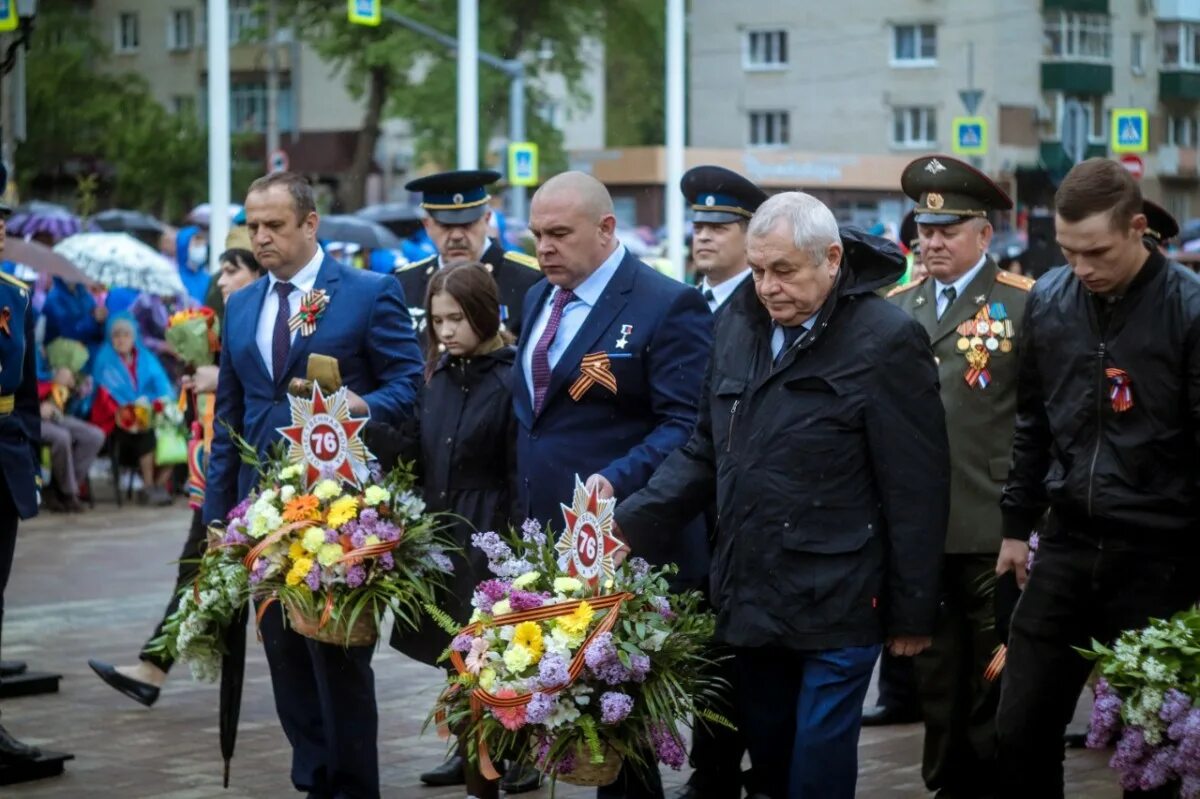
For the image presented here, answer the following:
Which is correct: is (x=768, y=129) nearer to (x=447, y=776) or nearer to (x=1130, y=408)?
(x=447, y=776)

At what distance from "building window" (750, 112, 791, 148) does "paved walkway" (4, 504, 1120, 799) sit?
61243mm

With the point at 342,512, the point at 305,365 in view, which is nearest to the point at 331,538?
the point at 342,512

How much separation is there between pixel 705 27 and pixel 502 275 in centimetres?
6618

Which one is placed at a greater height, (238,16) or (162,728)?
(238,16)

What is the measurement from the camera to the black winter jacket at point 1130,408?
569cm

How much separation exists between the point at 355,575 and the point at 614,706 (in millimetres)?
1404

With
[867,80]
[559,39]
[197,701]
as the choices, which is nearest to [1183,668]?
[197,701]

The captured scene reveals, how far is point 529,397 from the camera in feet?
22.1

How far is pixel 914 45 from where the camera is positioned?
69.2 m

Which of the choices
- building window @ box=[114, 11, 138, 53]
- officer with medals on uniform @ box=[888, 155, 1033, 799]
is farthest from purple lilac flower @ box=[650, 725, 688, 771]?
building window @ box=[114, 11, 138, 53]

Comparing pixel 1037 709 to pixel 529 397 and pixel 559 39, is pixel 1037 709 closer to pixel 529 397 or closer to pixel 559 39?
pixel 529 397

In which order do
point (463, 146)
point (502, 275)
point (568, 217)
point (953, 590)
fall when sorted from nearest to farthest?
point (568, 217) → point (953, 590) → point (502, 275) → point (463, 146)

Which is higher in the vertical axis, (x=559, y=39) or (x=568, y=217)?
(x=559, y=39)

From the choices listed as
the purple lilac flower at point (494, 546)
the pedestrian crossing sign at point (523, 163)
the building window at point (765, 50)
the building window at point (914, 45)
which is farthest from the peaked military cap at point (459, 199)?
the building window at point (765, 50)
